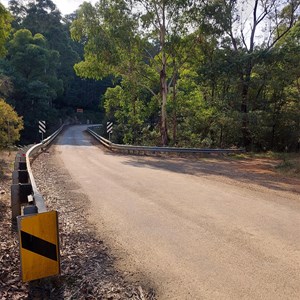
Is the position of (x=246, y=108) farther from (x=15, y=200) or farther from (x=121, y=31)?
(x=15, y=200)

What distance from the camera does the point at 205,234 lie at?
5.21m

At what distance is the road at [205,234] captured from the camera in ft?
12.0

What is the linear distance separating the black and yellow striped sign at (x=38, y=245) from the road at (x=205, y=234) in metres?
1.04

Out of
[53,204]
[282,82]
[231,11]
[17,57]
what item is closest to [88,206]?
[53,204]

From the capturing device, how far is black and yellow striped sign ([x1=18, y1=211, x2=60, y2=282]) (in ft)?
11.2

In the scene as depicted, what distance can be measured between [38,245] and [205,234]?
2.74 m

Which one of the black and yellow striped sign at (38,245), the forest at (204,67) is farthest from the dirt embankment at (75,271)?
the forest at (204,67)

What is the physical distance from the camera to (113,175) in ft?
37.4

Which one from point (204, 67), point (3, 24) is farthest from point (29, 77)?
point (3, 24)

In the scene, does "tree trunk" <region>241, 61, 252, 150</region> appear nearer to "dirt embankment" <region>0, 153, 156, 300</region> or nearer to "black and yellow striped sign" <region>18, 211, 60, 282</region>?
"dirt embankment" <region>0, 153, 156, 300</region>

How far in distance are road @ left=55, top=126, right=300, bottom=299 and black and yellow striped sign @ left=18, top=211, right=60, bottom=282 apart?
1.04 meters

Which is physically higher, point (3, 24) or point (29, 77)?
point (29, 77)

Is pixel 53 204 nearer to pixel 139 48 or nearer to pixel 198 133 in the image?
pixel 139 48

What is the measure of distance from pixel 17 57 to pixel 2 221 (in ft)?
154
